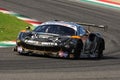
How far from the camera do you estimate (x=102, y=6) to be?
33312mm

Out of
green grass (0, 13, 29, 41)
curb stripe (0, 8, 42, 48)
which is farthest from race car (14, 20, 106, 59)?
green grass (0, 13, 29, 41)

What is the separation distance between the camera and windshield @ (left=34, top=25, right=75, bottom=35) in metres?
14.9

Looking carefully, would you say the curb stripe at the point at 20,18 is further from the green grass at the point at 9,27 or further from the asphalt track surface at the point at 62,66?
the asphalt track surface at the point at 62,66

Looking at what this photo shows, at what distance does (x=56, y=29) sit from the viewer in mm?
15055

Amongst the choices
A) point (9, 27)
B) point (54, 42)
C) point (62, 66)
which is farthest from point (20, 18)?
point (62, 66)

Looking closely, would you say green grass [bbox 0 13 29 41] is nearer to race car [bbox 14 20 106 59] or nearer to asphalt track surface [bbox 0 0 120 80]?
asphalt track surface [bbox 0 0 120 80]

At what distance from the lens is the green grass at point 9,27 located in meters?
18.6

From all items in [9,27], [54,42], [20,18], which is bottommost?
[20,18]

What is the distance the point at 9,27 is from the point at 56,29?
5.75 m

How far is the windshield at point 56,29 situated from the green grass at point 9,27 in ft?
9.97

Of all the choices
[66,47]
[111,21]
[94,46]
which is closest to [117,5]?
[111,21]

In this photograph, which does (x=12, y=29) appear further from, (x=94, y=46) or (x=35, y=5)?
(x=35, y=5)

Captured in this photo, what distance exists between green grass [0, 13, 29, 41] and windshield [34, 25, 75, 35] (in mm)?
3040

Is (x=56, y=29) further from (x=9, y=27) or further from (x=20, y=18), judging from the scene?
(x=20, y=18)
